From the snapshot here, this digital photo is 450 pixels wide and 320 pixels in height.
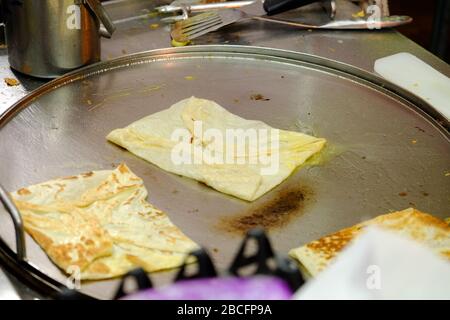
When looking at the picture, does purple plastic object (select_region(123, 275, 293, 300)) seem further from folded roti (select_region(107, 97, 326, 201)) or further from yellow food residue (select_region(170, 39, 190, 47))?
yellow food residue (select_region(170, 39, 190, 47))

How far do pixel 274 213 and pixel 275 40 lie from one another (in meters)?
0.85

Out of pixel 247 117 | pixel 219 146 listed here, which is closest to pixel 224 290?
pixel 219 146

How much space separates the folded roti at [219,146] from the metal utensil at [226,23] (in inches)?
15.9

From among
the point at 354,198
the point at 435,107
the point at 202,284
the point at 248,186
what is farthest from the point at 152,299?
the point at 435,107

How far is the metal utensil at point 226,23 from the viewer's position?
190 centimetres

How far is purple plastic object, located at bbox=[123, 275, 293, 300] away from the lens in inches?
36.2

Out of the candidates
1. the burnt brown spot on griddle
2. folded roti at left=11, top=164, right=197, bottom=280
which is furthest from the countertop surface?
folded roti at left=11, top=164, right=197, bottom=280

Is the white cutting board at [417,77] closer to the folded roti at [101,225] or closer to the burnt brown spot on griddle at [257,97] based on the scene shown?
→ the burnt brown spot on griddle at [257,97]

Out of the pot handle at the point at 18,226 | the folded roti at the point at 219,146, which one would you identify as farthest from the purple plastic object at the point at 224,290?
the folded roti at the point at 219,146

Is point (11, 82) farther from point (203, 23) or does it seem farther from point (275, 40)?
point (275, 40)

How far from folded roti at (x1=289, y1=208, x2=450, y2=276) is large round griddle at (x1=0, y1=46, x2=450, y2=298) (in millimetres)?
38

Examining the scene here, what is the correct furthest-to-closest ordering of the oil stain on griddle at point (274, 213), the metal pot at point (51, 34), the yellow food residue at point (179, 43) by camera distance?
the yellow food residue at point (179, 43) → the metal pot at point (51, 34) → the oil stain on griddle at point (274, 213)
